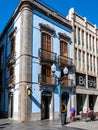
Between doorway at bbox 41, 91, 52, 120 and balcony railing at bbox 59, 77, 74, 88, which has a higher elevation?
balcony railing at bbox 59, 77, 74, 88

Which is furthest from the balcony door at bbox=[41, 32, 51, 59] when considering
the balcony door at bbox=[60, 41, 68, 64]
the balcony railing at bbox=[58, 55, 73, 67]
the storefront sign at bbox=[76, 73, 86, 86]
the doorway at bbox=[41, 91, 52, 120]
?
the storefront sign at bbox=[76, 73, 86, 86]

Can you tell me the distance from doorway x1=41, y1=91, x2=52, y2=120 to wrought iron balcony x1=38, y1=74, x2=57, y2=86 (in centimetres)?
99

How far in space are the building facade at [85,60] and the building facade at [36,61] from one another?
142 cm

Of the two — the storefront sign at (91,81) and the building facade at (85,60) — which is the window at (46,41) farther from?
the storefront sign at (91,81)

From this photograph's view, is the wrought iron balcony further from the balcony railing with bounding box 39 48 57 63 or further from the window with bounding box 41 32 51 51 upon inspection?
the window with bounding box 41 32 51 51

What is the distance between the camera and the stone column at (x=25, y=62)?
21.3 m

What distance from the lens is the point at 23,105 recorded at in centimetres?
2125

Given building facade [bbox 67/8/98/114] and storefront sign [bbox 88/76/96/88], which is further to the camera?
storefront sign [bbox 88/76/96/88]

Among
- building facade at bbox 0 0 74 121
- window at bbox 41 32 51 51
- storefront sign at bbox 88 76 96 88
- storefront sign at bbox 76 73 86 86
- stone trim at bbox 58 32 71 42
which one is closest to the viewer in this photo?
building facade at bbox 0 0 74 121

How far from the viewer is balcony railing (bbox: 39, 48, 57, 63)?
2353 cm

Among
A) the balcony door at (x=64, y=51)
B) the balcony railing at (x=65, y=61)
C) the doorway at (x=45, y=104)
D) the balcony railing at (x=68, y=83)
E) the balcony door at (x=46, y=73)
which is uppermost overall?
the balcony door at (x=64, y=51)

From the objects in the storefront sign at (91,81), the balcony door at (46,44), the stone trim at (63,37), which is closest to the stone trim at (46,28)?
the balcony door at (46,44)

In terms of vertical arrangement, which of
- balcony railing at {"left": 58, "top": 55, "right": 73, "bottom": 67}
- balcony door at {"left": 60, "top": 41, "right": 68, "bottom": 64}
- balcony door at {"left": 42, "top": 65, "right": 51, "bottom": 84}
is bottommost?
balcony door at {"left": 42, "top": 65, "right": 51, "bottom": 84}

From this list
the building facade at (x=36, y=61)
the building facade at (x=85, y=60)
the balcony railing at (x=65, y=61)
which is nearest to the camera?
the building facade at (x=36, y=61)
